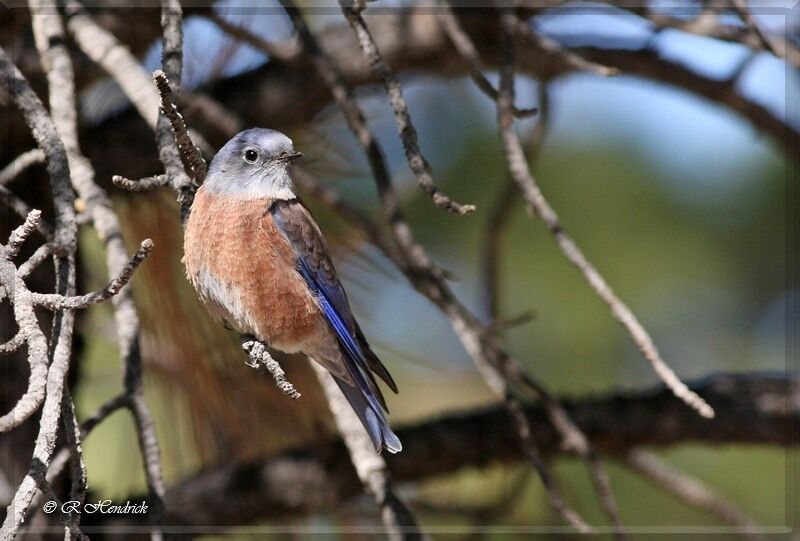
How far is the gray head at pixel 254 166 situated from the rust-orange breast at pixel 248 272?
0.07ft

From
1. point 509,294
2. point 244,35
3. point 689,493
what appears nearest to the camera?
point 244,35

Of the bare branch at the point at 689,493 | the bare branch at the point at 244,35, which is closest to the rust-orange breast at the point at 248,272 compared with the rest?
the bare branch at the point at 244,35

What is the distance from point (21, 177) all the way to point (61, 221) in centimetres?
110

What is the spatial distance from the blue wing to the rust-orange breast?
19mm

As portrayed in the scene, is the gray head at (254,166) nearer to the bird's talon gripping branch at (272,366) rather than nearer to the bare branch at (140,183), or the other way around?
the bare branch at (140,183)

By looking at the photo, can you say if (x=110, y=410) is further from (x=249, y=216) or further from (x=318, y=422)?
(x=318, y=422)

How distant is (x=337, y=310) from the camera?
1875 millimetres

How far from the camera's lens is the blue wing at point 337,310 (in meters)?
1.73

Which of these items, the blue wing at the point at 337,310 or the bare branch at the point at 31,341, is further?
the blue wing at the point at 337,310

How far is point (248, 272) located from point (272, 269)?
0.07 m

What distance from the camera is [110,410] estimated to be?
5.37 ft

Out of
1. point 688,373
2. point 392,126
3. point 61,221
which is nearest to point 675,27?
point 392,126

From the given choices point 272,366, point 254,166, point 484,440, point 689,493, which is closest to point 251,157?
point 254,166

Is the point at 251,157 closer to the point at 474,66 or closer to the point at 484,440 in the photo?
the point at 474,66
